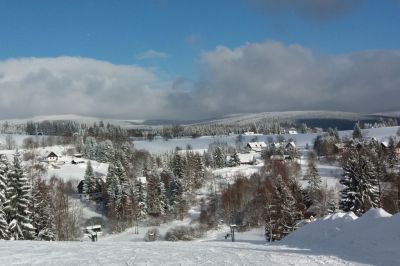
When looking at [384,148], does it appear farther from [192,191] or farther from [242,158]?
[192,191]

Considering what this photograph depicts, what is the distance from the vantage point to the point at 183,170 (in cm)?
10900

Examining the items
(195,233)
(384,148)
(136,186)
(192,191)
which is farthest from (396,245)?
(384,148)

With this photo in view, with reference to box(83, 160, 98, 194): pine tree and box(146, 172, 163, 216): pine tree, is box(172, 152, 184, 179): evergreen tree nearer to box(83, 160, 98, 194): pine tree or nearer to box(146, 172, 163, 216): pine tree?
box(146, 172, 163, 216): pine tree

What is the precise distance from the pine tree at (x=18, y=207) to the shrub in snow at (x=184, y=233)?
30.5 meters

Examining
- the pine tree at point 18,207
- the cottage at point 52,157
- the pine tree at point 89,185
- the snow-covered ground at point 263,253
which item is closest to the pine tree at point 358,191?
the snow-covered ground at point 263,253

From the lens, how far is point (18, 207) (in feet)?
131

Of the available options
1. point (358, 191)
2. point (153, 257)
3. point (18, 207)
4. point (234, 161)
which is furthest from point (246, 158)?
point (153, 257)

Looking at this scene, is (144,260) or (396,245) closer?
(144,260)

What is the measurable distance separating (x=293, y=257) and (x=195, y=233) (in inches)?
2197

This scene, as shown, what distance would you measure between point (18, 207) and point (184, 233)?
34.8m

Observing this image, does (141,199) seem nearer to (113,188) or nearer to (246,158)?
(113,188)

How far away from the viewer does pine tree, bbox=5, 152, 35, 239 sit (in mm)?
39000

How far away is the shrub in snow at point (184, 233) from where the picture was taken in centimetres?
6856

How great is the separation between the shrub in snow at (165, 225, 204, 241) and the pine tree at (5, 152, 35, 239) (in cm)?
3053
